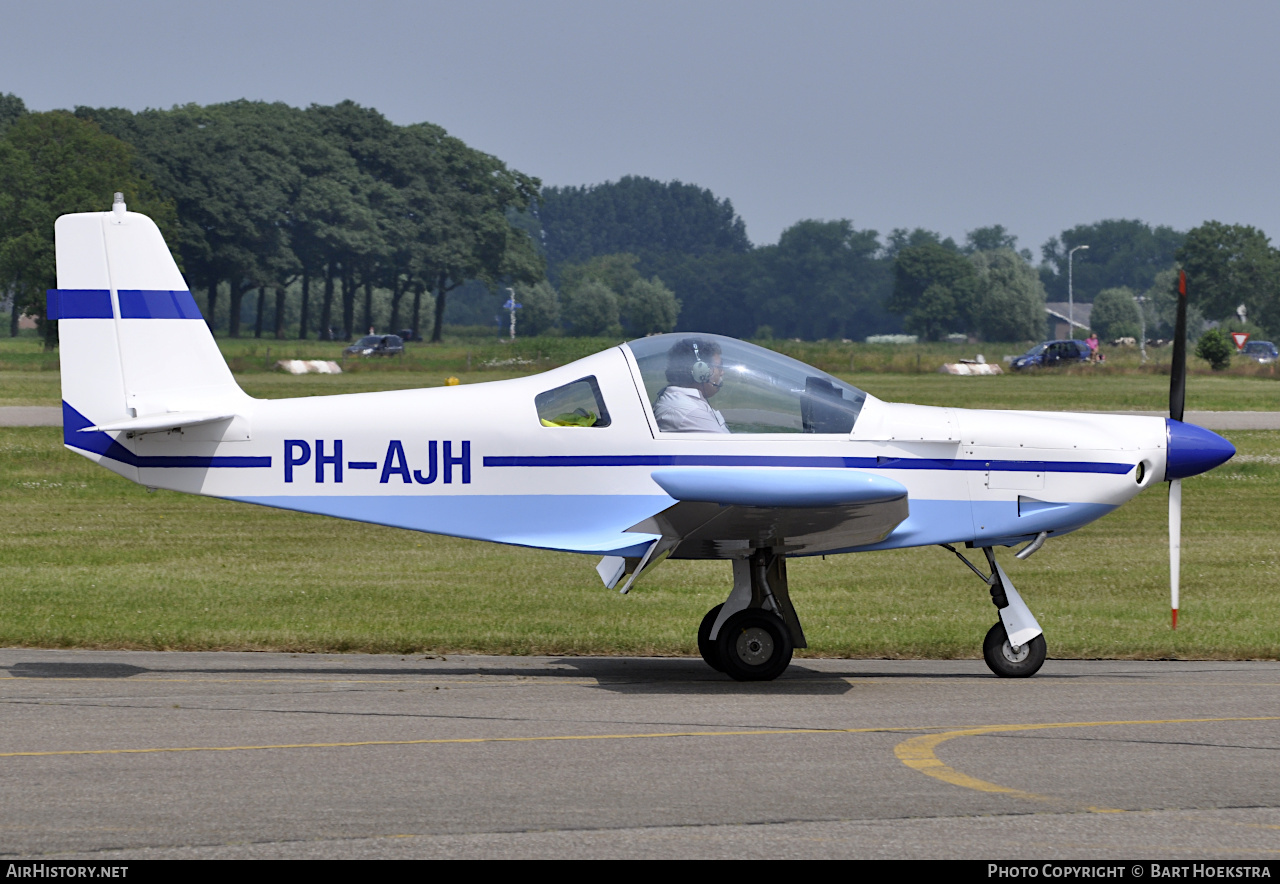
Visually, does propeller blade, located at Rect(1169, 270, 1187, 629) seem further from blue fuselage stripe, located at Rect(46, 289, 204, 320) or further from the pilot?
blue fuselage stripe, located at Rect(46, 289, 204, 320)

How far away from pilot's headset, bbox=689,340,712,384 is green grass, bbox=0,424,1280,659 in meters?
2.71

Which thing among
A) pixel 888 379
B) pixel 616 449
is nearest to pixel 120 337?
pixel 616 449

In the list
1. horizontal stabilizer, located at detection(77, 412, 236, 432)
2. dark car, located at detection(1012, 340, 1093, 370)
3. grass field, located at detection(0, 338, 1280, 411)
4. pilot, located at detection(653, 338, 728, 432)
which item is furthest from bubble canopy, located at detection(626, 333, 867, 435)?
dark car, located at detection(1012, 340, 1093, 370)

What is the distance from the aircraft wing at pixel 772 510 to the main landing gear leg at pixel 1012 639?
0.91 m

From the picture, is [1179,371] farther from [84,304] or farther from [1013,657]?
[84,304]

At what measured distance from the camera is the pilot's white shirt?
9836mm

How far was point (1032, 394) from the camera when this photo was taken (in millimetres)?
50062

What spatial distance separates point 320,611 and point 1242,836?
9064 mm

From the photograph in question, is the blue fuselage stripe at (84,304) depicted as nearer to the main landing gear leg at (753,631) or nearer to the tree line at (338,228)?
the main landing gear leg at (753,631)

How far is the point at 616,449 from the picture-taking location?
9.86 meters

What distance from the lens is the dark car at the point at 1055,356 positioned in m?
73.5

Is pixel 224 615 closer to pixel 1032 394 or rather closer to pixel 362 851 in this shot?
pixel 362 851

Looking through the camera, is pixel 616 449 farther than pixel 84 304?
No

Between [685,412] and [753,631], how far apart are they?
5.04 ft
